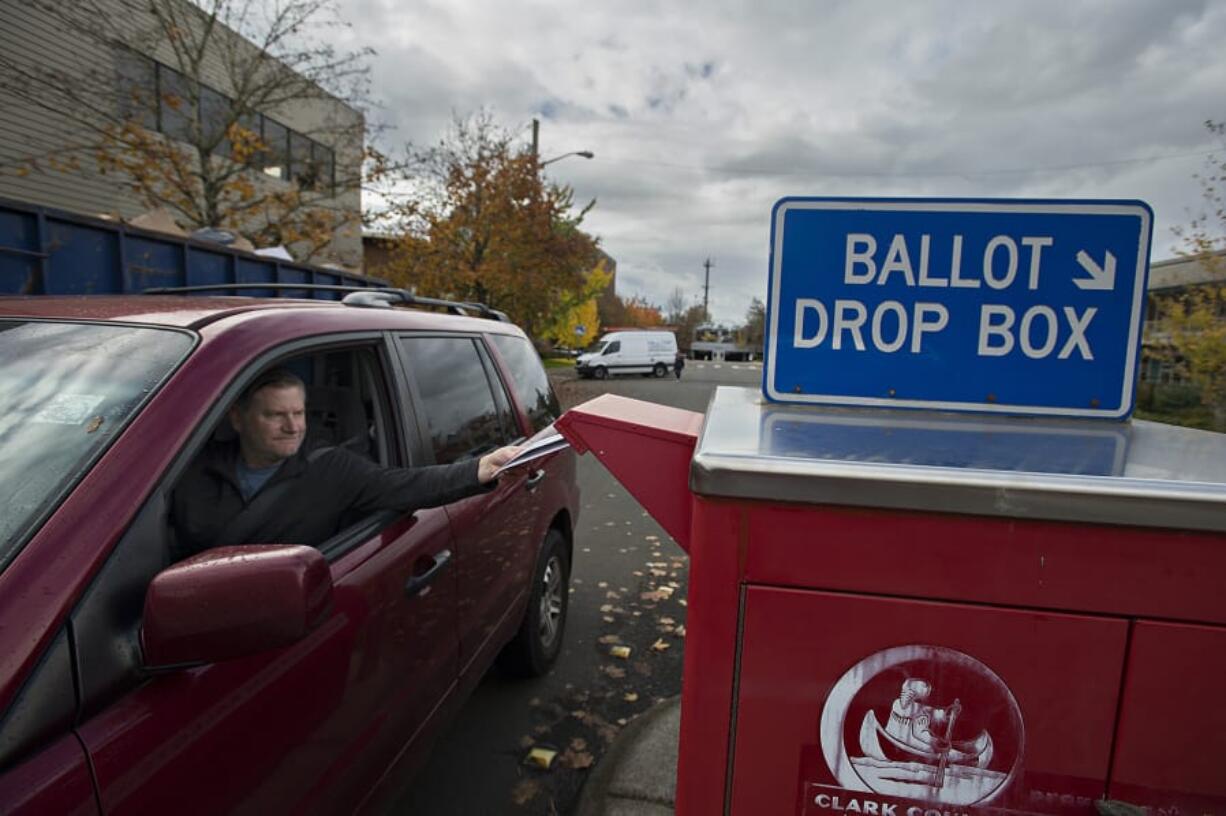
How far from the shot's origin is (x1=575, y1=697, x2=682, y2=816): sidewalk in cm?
259

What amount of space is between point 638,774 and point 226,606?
7.03 feet

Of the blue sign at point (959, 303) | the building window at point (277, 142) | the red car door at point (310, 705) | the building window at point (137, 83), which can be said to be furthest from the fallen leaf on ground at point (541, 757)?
the building window at point (277, 142)

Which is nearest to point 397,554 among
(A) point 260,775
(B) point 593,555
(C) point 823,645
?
(A) point 260,775

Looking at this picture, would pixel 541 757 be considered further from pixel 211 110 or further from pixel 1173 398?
pixel 1173 398

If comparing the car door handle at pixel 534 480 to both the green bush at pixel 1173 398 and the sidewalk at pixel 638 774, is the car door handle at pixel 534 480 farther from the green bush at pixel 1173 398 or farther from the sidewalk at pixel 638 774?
the green bush at pixel 1173 398

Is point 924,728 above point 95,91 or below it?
below

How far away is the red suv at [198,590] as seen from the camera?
3.63ft

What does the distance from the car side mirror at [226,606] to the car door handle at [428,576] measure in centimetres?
77

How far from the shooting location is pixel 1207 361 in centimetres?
952

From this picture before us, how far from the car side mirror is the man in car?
1.83 ft

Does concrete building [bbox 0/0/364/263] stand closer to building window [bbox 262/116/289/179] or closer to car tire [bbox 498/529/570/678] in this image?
building window [bbox 262/116/289/179]

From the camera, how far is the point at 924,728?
1008mm

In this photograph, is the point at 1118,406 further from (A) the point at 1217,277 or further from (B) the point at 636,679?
→ (A) the point at 1217,277

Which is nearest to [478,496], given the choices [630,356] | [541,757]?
[541,757]
